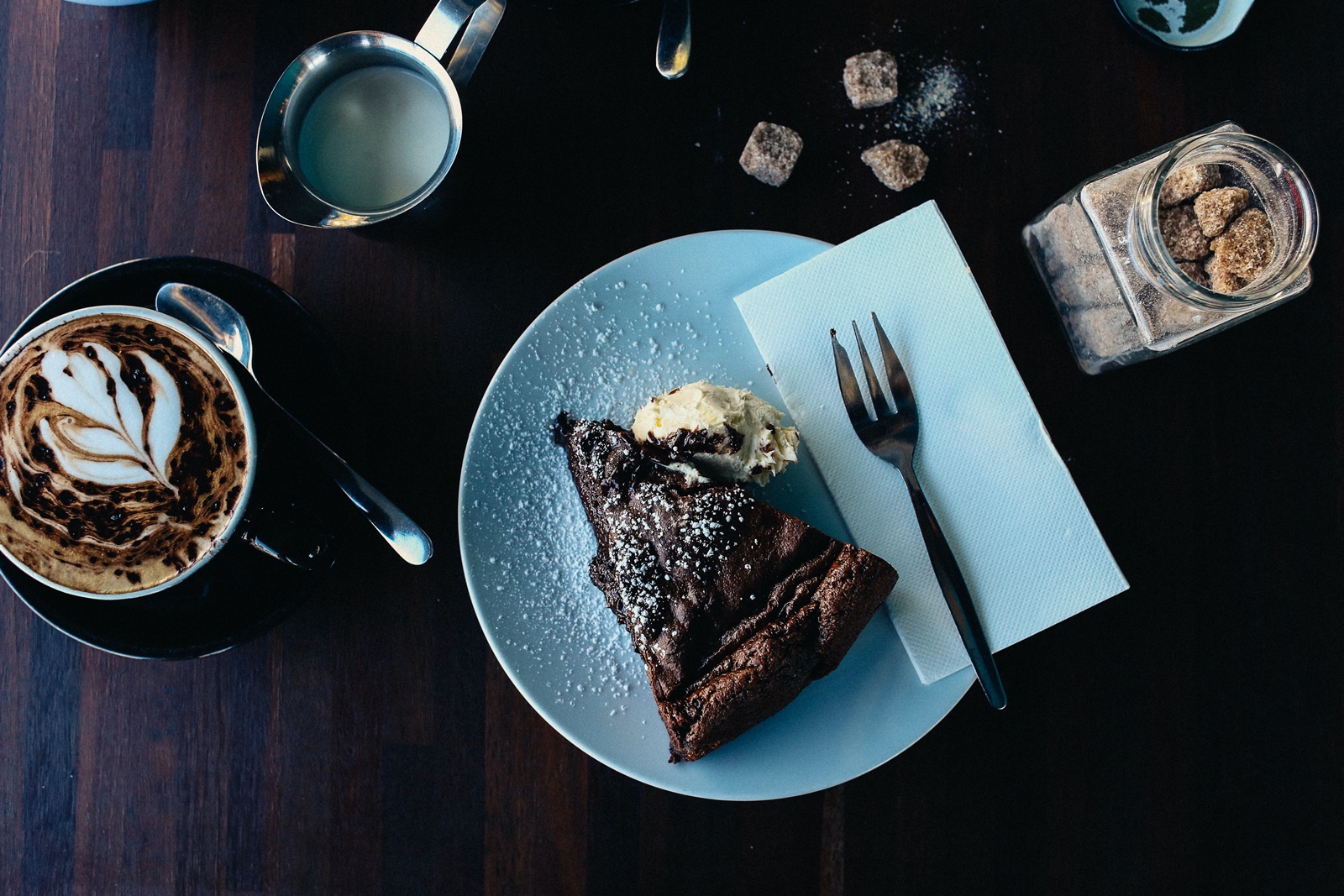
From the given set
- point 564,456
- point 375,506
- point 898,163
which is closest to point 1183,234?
point 898,163

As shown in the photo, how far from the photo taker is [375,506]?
4.57ft

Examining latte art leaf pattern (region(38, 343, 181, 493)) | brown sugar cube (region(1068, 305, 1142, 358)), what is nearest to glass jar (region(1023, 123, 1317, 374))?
brown sugar cube (region(1068, 305, 1142, 358))

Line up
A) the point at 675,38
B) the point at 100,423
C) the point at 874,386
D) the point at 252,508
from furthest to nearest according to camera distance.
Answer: the point at 675,38 → the point at 874,386 → the point at 252,508 → the point at 100,423

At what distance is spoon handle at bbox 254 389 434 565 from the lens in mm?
1387

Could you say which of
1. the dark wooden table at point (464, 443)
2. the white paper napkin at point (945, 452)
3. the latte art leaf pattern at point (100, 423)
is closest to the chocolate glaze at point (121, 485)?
the latte art leaf pattern at point (100, 423)

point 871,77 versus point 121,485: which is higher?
point 871,77

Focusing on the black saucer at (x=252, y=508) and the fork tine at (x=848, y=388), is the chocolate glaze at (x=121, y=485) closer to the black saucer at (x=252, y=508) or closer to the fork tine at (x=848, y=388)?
the black saucer at (x=252, y=508)

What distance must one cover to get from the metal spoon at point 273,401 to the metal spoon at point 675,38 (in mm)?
915

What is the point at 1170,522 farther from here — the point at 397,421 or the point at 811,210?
the point at 397,421

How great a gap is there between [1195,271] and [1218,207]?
11 cm

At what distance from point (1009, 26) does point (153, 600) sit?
6.48ft

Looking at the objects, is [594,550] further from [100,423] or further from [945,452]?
[100,423]

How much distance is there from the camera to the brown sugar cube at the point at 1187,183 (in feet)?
4.43

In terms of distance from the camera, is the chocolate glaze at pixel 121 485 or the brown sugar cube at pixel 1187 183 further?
the brown sugar cube at pixel 1187 183
